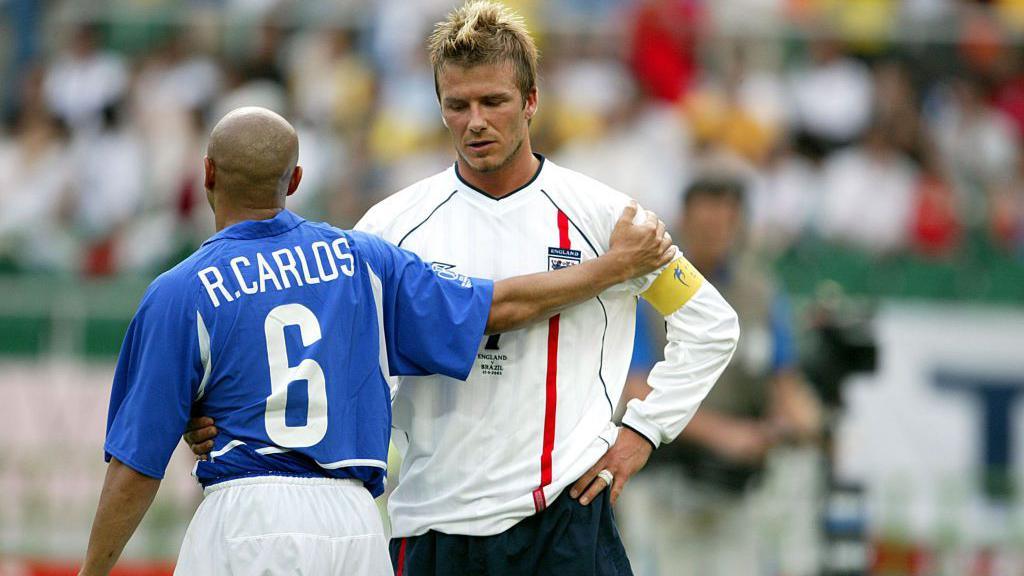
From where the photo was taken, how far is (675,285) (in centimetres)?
532

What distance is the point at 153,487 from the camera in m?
4.82

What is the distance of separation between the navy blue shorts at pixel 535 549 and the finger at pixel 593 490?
0.03 metres

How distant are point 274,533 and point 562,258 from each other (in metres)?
1.32

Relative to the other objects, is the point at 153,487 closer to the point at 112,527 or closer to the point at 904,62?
the point at 112,527

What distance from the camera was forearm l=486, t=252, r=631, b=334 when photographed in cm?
506

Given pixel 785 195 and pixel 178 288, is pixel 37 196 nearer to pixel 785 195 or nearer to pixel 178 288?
pixel 785 195

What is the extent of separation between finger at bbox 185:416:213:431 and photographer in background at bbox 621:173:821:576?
14.8 feet

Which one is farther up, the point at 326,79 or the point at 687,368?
the point at 326,79

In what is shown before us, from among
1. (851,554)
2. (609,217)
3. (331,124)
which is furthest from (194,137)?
(609,217)

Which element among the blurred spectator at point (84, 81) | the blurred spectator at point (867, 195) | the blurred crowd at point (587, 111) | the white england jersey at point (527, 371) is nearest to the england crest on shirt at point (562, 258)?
the white england jersey at point (527, 371)

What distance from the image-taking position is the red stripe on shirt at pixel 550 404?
5.09 metres

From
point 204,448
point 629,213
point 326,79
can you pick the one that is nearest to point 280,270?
point 204,448

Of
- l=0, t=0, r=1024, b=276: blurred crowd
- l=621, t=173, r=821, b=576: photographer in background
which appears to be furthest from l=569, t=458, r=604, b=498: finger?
l=0, t=0, r=1024, b=276: blurred crowd

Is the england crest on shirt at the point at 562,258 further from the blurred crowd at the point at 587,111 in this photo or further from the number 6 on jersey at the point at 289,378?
the blurred crowd at the point at 587,111
